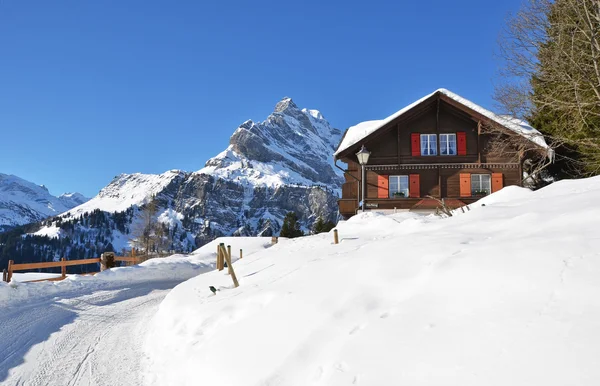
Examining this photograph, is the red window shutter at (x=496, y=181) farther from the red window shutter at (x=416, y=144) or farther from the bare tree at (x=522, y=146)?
the red window shutter at (x=416, y=144)

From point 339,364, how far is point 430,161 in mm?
21549

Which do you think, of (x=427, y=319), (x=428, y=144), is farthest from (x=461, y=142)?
(x=427, y=319)

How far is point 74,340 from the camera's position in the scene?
8.07m

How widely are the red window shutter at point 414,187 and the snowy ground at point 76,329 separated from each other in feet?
47.9

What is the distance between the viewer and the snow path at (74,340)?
20.4ft

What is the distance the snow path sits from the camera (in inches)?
244

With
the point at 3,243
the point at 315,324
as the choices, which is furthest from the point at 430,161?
the point at 3,243

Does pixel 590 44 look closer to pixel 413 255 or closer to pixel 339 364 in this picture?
pixel 413 255

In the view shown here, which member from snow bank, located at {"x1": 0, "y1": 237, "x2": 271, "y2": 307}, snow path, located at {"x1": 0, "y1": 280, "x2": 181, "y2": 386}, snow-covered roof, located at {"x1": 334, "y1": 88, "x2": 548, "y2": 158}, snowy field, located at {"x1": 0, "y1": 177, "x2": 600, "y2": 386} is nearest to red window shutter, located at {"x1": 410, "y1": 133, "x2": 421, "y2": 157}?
snow-covered roof, located at {"x1": 334, "y1": 88, "x2": 548, "y2": 158}

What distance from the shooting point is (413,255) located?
6.11 m

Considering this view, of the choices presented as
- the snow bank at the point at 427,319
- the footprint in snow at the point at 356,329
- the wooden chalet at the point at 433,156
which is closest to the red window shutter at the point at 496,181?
the wooden chalet at the point at 433,156

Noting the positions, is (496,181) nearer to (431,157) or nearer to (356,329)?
(431,157)

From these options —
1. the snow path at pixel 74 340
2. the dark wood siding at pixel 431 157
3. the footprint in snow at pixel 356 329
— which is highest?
the dark wood siding at pixel 431 157

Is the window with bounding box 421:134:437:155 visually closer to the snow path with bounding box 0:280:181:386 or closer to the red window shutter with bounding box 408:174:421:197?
the red window shutter with bounding box 408:174:421:197
